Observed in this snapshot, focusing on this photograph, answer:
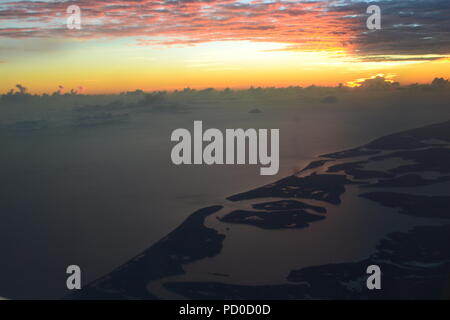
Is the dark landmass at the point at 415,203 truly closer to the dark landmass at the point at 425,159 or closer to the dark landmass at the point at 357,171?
the dark landmass at the point at 357,171

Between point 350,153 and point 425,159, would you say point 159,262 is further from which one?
→ point 425,159

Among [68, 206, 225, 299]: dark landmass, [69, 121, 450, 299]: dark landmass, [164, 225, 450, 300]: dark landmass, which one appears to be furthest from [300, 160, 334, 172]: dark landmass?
[164, 225, 450, 300]: dark landmass

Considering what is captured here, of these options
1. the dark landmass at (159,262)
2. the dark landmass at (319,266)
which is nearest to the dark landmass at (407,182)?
the dark landmass at (319,266)

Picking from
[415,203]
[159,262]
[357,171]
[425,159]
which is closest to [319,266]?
[159,262]

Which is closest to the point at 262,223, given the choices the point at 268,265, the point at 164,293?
the point at 268,265
